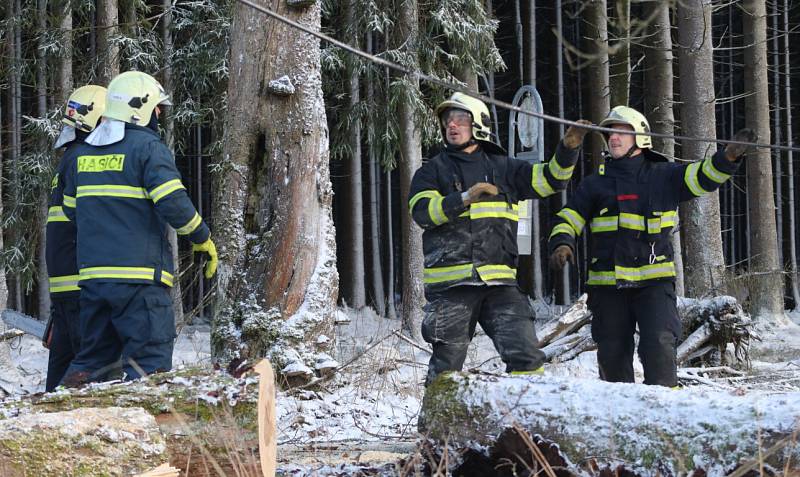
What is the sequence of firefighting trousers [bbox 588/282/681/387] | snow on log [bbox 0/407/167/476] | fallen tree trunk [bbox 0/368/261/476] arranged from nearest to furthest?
snow on log [bbox 0/407/167/476]
fallen tree trunk [bbox 0/368/261/476]
firefighting trousers [bbox 588/282/681/387]

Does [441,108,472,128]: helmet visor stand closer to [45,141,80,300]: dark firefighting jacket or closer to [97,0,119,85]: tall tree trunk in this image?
[45,141,80,300]: dark firefighting jacket

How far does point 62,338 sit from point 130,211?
1149 millimetres

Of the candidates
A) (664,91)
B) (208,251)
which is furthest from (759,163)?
(208,251)

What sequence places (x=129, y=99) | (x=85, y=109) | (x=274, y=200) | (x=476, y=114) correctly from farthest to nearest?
1. (x=274, y=200)
2. (x=85, y=109)
3. (x=476, y=114)
4. (x=129, y=99)

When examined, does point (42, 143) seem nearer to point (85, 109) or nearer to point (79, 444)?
point (85, 109)

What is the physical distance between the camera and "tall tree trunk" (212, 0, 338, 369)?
629cm

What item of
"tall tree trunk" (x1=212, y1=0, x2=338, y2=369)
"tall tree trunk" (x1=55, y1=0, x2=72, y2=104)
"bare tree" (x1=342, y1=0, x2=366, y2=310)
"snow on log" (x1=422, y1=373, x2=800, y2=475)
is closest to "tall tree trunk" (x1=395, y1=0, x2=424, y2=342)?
"bare tree" (x1=342, y1=0, x2=366, y2=310)

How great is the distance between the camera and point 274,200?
639 cm

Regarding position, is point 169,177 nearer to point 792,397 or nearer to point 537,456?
point 537,456

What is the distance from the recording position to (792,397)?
329 centimetres

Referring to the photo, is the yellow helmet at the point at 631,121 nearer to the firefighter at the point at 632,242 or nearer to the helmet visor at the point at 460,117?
the firefighter at the point at 632,242

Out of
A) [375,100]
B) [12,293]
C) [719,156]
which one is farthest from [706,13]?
[12,293]

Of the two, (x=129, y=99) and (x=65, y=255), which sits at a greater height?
(x=129, y=99)

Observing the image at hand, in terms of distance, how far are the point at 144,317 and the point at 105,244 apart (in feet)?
1.56
